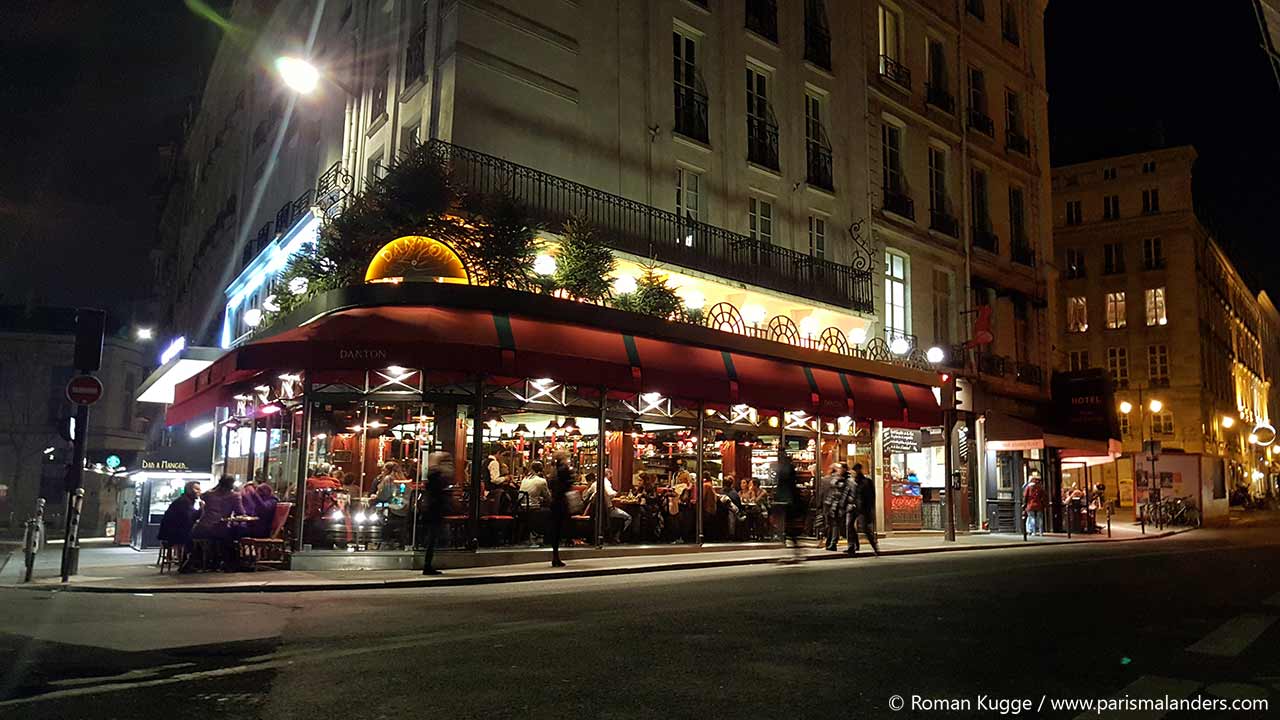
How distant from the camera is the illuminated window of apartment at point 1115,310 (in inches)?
2394

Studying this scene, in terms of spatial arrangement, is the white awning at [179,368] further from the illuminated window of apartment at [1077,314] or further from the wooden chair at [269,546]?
the illuminated window of apartment at [1077,314]

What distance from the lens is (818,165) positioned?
2611 centimetres

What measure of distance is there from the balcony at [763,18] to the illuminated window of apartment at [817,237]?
4.99 m

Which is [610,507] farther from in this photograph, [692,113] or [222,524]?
[692,113]

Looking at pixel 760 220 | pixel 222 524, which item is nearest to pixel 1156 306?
pixel 760 220

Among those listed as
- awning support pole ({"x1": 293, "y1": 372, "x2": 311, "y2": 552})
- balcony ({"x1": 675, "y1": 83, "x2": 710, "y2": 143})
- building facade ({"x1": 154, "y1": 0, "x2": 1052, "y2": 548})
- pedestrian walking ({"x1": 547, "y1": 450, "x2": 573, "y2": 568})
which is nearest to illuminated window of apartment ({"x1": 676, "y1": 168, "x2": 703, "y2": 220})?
building facade ({"x1": 154, "y1": 0, "x2": 1052, "y2": 548})

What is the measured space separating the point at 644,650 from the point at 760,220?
18393mm

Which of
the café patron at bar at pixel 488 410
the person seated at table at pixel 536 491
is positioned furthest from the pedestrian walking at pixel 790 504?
the person seated at table at pixel 536 491

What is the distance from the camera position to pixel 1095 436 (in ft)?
106

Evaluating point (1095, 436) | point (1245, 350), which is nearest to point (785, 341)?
point (1095, 436)

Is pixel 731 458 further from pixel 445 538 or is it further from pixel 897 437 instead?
pixel 445 538

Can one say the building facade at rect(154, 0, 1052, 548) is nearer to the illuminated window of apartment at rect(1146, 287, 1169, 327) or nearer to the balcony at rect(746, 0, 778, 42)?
the balcony at rect(746, 0, 778, 42)

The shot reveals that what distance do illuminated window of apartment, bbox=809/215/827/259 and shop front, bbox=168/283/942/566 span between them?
15.1 feet

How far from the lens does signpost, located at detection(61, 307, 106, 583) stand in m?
14.3
